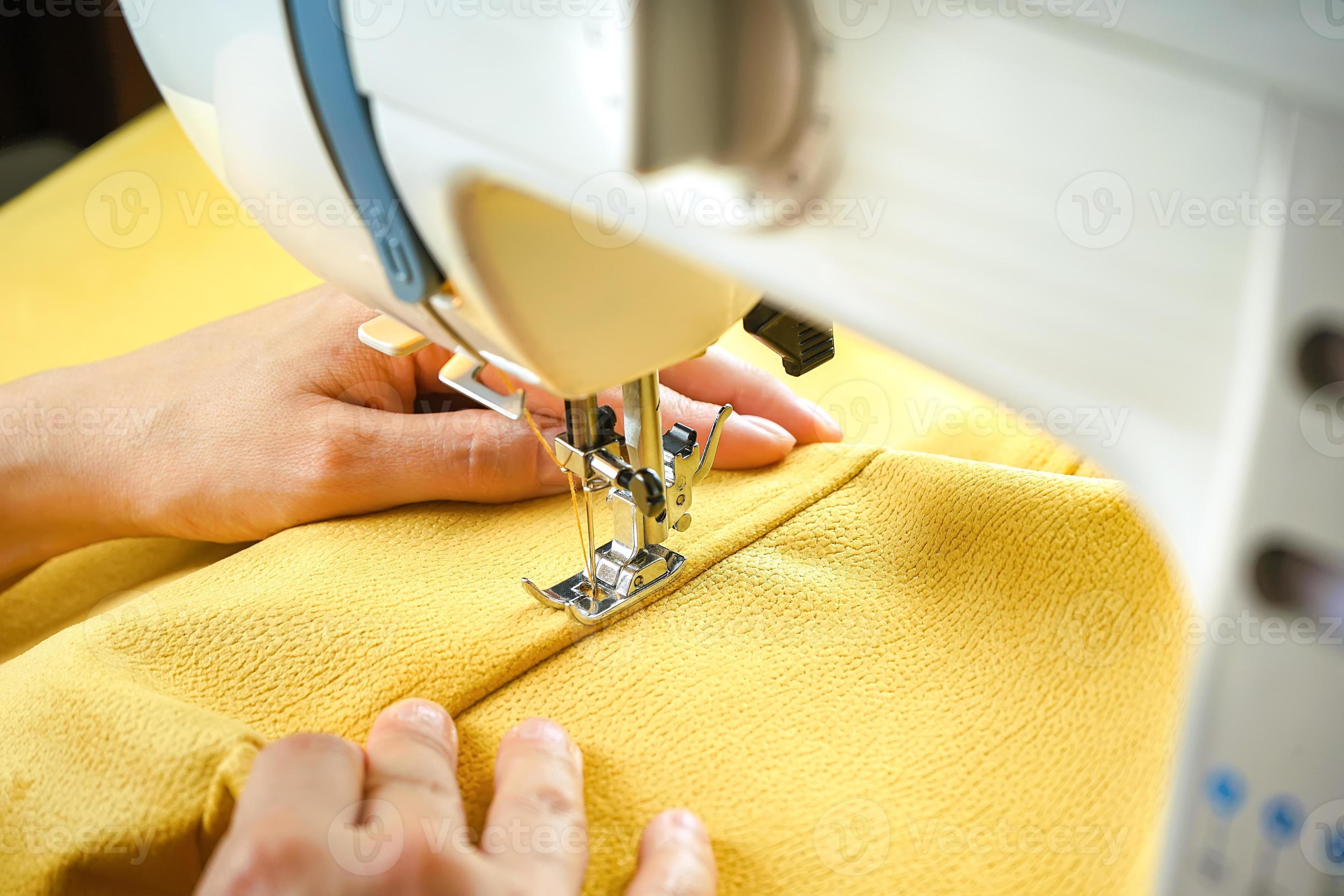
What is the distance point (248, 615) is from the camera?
69 cm

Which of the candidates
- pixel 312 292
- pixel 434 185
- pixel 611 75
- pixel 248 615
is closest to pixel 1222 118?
pixel 611 75

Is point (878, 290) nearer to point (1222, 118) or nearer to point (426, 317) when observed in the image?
point (1222, 118)

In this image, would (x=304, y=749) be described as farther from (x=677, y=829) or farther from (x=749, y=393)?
(x=749, y=393)

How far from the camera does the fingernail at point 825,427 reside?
0.90m

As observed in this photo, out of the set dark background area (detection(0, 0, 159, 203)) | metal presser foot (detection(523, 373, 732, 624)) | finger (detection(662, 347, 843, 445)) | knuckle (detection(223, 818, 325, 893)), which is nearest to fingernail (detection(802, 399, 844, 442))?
finger (detection(662, 347, 843, 445))

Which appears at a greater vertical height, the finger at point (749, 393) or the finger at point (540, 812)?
the finger at point (749, 393)

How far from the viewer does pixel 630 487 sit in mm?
633

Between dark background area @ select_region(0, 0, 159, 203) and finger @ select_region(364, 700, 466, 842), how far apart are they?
1336 mm

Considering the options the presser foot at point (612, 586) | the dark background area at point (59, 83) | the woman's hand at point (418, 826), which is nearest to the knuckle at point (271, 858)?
the woman's hand at point (418, 826)

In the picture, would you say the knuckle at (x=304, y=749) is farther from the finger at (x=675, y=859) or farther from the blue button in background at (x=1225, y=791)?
the blue button in background at (x=1225, y=791)

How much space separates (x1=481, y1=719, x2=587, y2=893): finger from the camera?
0.55 metres

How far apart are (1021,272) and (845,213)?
63 millimetres

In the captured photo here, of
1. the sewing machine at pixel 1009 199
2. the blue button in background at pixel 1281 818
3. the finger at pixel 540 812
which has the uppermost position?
the sewing machine at pixel 1009 199

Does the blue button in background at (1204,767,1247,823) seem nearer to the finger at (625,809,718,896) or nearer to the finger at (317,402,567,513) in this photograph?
the finger at (625,809,718,896)
